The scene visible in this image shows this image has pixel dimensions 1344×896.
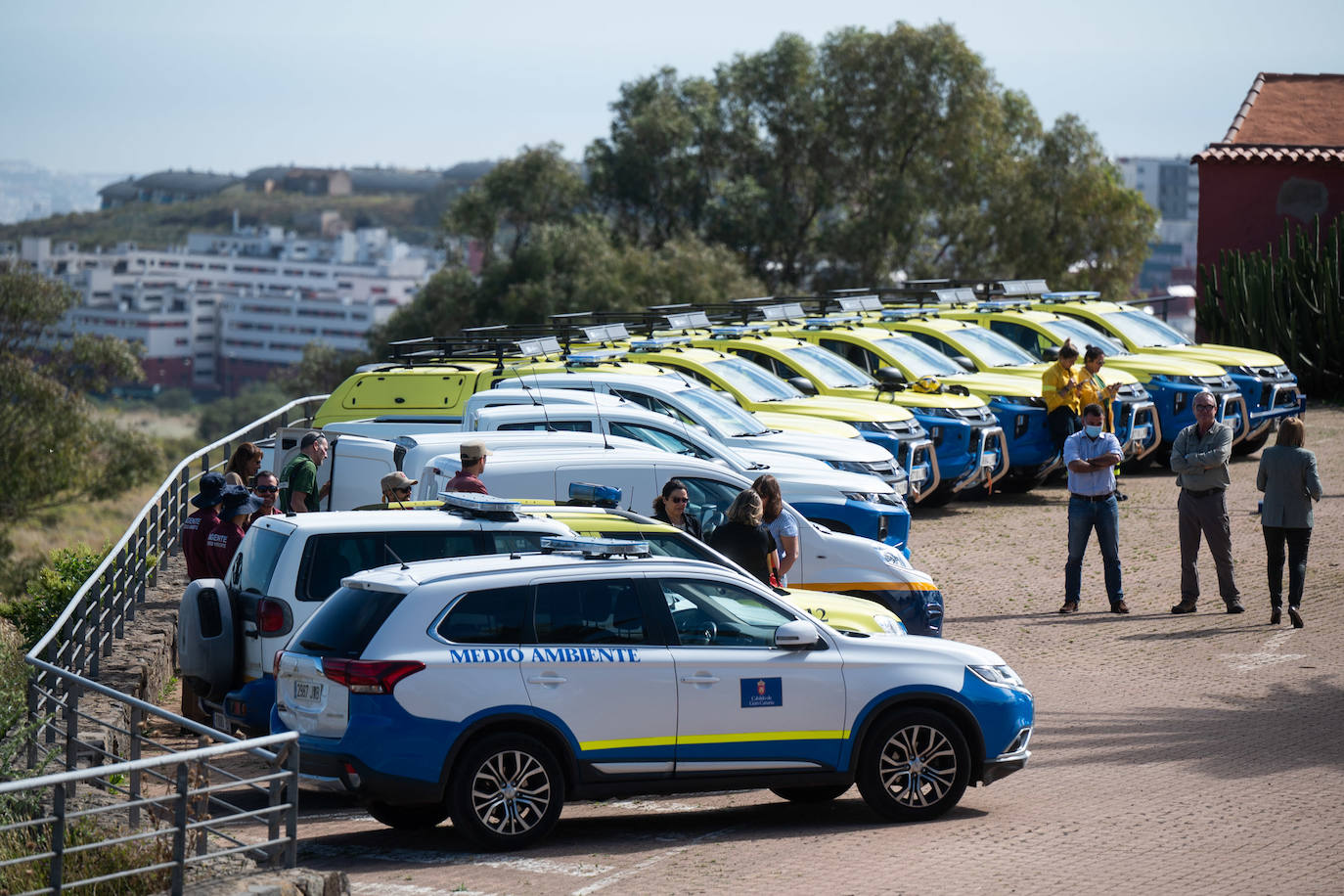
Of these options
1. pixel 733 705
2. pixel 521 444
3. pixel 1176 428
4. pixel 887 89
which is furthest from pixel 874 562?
pixel 887 89

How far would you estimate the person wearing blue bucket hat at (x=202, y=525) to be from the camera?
1207 centimetres

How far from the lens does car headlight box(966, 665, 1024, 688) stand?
9.24 meters

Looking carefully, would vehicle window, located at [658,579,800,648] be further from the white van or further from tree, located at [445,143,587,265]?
tree, located at [445,143,587,265]

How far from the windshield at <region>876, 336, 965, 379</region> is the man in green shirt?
10146 mm

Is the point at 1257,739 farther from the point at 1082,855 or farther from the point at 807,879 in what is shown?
the point at 807,879

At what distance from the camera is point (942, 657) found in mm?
9195

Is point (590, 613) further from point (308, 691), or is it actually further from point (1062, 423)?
point (1062, 423)

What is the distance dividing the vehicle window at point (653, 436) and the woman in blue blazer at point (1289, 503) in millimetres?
5007

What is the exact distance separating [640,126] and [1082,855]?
46153 mm

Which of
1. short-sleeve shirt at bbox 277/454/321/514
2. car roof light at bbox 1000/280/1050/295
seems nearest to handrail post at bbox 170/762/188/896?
short-sleeve shirt at bbox 277/454/321/514

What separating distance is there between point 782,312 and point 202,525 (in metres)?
14.2

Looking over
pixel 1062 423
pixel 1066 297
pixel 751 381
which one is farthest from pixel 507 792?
pixel 1066 297

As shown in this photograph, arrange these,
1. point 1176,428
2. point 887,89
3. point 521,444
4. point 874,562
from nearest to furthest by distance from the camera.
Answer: point 874,562, point 521,444, point 1176,428, point 887,89

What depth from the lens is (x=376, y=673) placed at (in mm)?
8180
